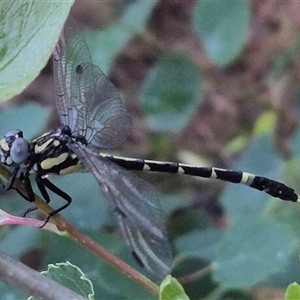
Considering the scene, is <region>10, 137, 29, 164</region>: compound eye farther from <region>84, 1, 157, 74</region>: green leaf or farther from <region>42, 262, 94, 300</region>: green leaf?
<region>84, 1, 157, 74</region>: green leaf

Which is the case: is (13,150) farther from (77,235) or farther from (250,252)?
(250,252)

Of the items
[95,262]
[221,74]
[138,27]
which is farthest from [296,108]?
[95,262]

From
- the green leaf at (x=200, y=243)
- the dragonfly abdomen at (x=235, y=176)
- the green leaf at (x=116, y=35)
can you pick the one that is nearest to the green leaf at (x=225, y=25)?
the green leaf at (x=116, y=35)

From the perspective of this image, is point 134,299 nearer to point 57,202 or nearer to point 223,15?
point 57,202

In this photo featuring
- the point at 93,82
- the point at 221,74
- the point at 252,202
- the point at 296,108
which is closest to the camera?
the point at 93,82

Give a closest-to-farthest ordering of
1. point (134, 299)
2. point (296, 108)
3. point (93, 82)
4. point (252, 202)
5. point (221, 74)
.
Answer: point (134, 299) < point (93, 82) < point (252, 202) < point (296, 108) < point (221, 74)

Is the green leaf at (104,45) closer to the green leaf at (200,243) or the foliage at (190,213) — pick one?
the foliage at (190,213)

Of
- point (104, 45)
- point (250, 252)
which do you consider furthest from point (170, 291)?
point (104, 45)
